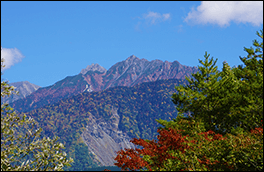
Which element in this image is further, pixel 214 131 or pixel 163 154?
pixel 214 131

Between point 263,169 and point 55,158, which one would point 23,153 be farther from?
point 263,169

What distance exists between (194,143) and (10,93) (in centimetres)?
1207

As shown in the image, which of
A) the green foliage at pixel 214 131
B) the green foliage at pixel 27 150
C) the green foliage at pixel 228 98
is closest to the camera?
the green foliage at pixel 27 150

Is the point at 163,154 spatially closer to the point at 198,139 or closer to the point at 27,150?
the point at 198,139

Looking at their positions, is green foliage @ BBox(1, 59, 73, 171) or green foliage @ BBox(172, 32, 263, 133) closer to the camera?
green foliage @ BBox(1, 59, 73, 171)

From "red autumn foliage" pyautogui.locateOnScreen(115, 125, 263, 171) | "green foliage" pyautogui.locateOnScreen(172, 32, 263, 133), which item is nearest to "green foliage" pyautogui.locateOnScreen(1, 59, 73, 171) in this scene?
"red autumn foliage" pyautogui.locateOnScreen(115, 125, 263, 171)

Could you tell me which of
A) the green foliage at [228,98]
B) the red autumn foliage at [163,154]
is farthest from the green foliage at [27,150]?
the green foliage at [228,98]

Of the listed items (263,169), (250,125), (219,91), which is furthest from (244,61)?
(263,169)

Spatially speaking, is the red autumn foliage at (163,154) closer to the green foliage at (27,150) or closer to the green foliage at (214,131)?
the green foliage at (214,131)

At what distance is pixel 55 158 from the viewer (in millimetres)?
10250

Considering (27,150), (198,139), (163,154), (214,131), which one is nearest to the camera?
(27,150)

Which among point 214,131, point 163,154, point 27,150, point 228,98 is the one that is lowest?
point 27,150

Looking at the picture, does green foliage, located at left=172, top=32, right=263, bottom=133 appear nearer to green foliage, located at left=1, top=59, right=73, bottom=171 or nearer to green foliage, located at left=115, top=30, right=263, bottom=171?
green foliage, located at left=115, top=30, right=263, bottom=171

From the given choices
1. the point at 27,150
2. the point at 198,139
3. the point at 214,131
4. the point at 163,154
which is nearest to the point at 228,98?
the point at 214,131
